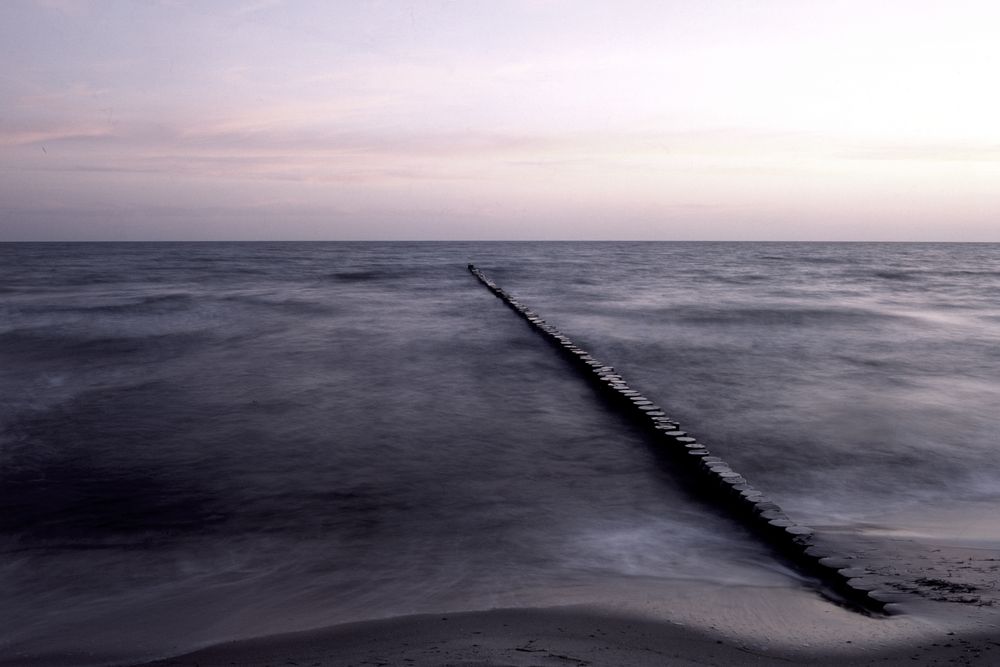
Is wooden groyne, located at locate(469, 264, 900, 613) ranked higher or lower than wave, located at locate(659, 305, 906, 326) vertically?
lower

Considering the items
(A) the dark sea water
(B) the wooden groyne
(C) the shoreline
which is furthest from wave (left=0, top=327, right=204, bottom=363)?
(C) the shoreline

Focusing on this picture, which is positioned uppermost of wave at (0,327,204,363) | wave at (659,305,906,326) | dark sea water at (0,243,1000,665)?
wave at (659,305,906,326)

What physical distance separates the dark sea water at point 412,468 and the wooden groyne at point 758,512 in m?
0.18

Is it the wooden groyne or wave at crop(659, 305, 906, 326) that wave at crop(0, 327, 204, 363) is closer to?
the wooden groyne

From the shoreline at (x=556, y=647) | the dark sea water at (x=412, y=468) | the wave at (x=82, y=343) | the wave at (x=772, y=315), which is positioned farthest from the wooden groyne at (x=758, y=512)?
the wave at (x=772, y=315)

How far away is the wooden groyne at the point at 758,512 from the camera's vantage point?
409 cm

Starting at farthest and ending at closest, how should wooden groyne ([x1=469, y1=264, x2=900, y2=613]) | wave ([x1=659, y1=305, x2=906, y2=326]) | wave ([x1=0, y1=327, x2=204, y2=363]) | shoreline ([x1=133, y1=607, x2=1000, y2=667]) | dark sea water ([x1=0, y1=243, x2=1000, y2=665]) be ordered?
wave ([x1=659, y1=305, x2=906, y2=326])
wave ([x1=0, y1=327, x2=204, y2=363])
dark sea water ([x1=0, y1=243, x2=1000, y2=665])
wooden groyne ([x1=469, y1=264, x2=900, y2=613])
shoreline ([x1=133, y1=607, x2=1000, y2=667])

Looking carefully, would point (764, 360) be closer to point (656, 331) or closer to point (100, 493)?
point (656, 331)

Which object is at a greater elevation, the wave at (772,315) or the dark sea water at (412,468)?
the wave at (772,315)

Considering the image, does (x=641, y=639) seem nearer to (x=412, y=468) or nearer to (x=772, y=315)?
(x=412, y=468)

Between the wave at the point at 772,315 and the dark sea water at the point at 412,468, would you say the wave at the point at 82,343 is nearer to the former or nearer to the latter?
the dark sea water at the point at 412,468

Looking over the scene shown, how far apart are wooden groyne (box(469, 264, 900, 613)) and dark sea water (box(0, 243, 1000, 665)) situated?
18 centimetres

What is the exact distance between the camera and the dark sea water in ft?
14.1

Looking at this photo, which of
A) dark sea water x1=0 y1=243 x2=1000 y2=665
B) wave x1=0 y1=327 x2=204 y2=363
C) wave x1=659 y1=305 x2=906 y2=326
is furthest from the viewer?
wave x1=659 y1=305 x2=906 y2=326
